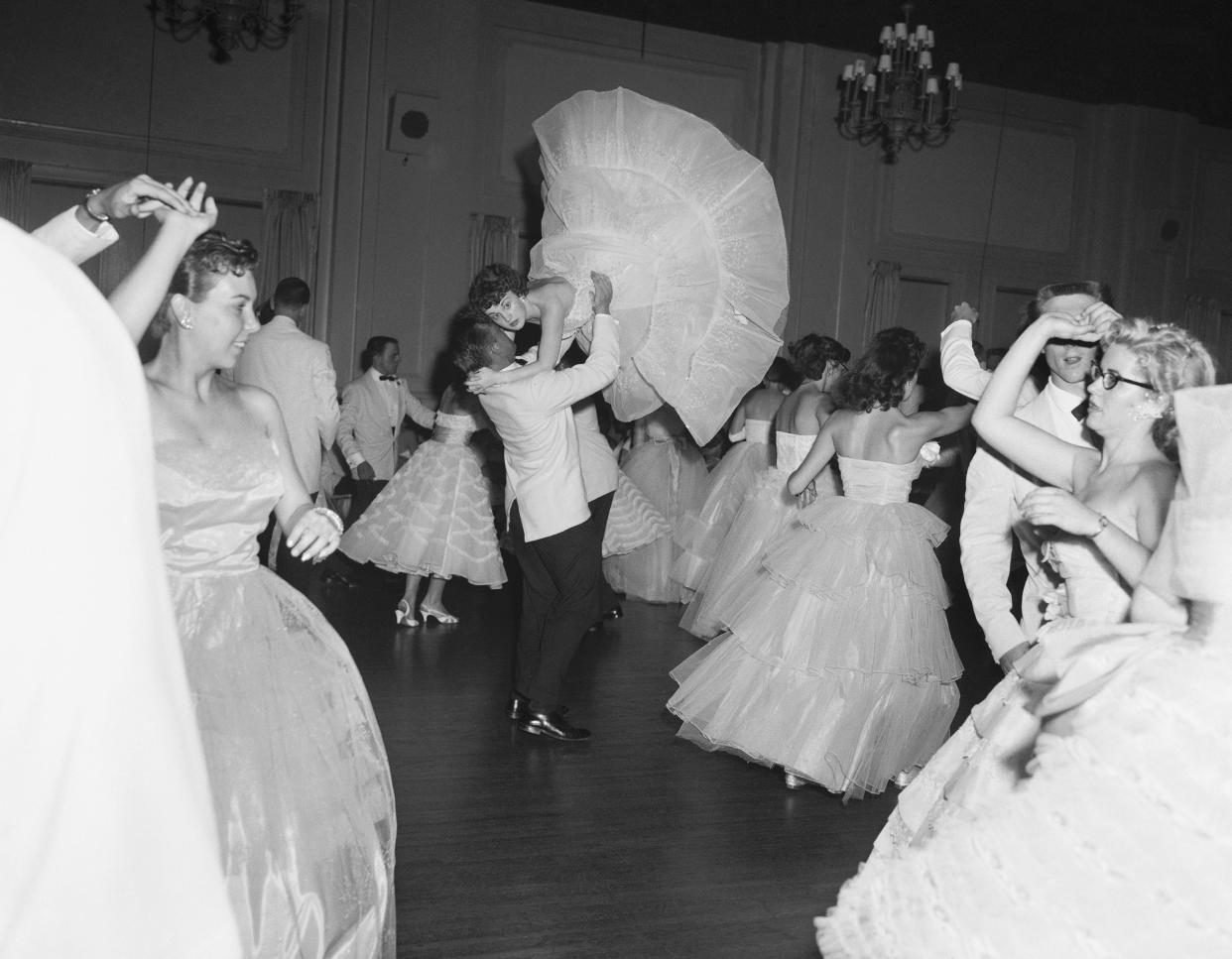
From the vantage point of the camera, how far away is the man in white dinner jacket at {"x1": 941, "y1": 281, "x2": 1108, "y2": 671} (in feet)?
8.57

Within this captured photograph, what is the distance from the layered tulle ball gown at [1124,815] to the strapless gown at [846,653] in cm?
192

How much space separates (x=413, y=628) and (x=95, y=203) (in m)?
3.92

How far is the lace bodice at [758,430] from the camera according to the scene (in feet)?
21.7

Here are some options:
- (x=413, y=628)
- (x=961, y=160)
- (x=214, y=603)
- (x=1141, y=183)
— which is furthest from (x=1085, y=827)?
(x=1141, y=183)

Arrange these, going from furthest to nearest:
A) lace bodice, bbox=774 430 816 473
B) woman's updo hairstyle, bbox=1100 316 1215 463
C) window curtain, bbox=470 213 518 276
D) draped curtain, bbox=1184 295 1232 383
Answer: draped curtain, bbox=1184 295 1232 383
window curtain, bbox=470 213 518 276
lace bodice, bbox=774 430 816 473
woman's updo hairstyle, bbox=1100 316 1215 463

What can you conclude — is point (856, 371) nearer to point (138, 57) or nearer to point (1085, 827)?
point (1085, 827)

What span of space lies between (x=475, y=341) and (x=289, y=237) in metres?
4.50

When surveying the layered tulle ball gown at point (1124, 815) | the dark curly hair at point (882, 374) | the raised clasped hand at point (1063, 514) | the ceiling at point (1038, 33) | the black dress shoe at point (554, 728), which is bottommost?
the black dress shoe at point (554, 728)

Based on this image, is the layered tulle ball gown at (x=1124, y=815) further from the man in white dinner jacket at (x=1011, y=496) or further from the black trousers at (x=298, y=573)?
the black trousers at (x=298, y=573)

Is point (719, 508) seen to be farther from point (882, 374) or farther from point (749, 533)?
point (882, 374)

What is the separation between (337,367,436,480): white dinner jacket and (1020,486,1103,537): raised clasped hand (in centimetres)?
516

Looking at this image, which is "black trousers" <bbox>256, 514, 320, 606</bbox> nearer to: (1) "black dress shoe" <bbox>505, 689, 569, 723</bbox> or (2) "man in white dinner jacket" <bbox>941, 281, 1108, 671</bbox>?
(1) "black dress shoe" <bbox>505, 689, 569, 723</bbox>

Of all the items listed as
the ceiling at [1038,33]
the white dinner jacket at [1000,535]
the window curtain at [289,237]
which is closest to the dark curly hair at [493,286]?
the white dinner jacket at [1000,535]

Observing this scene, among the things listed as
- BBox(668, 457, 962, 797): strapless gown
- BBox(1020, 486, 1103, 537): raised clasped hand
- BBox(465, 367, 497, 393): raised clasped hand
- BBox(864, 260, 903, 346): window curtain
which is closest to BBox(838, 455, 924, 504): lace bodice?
BBox(668, 457, 962, 797): strapless gown
